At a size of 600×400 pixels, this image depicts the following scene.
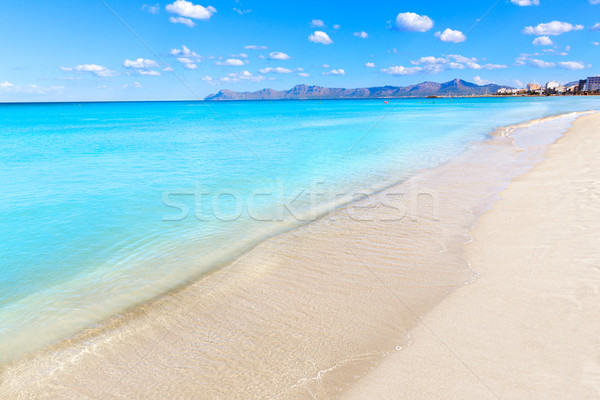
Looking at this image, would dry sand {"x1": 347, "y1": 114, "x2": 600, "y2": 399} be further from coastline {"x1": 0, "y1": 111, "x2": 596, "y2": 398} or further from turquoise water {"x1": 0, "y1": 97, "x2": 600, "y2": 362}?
turquoise water {"x1": 0, "y1": 97, "x2": 600, "y2": 362}

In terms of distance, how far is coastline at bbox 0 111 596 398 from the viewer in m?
3.71

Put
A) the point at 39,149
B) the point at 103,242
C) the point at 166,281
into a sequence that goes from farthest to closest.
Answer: the point at 39,149 → the point at 103,242 → the point at 166,281

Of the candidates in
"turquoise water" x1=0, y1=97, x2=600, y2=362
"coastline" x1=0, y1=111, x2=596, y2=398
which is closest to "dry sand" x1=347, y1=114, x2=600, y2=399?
"coastline" x1=0, y1=111, x2=596, y2=398

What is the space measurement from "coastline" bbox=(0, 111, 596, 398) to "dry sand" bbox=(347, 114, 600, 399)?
0.29 metres

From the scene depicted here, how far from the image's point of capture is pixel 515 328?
13.1ft

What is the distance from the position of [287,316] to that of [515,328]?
2.75 metres

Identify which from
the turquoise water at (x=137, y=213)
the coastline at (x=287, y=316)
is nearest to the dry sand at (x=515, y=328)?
the coastline at (x=287, y=316)

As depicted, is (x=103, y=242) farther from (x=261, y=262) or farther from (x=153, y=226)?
(x=261, y=262)

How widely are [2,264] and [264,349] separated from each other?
6099mm

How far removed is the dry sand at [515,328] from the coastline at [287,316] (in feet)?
0.96

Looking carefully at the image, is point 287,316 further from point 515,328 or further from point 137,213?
point 137,213

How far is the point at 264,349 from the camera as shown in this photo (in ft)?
13.0

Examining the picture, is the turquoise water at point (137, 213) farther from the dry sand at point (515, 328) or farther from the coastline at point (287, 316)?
the dry sand at point (515, 328)

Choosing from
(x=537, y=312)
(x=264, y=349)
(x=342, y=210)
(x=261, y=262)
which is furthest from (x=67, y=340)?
(x=342, y=210)
